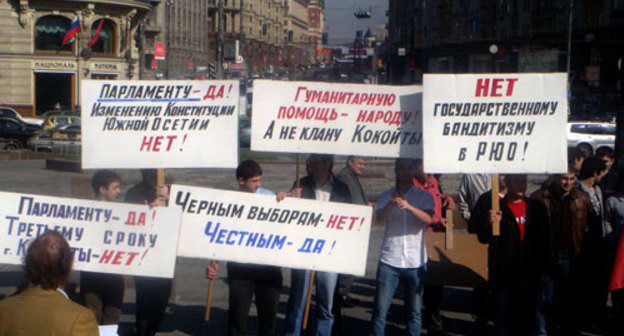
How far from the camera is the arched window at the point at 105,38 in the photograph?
50.5 meters

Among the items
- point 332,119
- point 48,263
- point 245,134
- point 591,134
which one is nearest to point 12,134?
point 245,134

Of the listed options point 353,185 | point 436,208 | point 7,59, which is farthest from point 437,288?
point 7,59

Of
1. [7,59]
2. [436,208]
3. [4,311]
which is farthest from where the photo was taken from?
[7,59]

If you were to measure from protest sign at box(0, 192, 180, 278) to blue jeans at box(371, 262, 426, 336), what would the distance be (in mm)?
1712

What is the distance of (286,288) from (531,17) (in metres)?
47.8

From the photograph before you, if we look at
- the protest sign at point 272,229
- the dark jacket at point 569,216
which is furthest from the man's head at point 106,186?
the dark jacket at point 569,216

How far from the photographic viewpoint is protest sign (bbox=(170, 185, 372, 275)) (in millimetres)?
6707

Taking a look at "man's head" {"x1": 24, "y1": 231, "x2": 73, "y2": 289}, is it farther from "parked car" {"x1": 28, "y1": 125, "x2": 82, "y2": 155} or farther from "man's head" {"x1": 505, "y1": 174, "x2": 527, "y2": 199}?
"parked car" {"x1": 28, "y1": 125, "x2": 82, "y2": 155}

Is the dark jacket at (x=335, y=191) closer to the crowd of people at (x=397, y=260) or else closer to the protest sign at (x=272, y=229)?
the crowd of people at (x=397, y=260)

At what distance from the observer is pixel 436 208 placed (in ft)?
25.3

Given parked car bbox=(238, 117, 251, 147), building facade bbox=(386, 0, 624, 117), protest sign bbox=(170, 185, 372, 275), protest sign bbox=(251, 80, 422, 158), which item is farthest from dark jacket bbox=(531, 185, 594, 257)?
building facade bbox=(386, 0, 624, 117)

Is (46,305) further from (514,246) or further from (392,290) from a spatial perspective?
(514,246)

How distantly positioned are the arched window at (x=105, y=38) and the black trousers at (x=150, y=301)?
45374 mm

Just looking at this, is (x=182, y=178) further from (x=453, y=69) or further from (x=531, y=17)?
(x=453, y=69)
